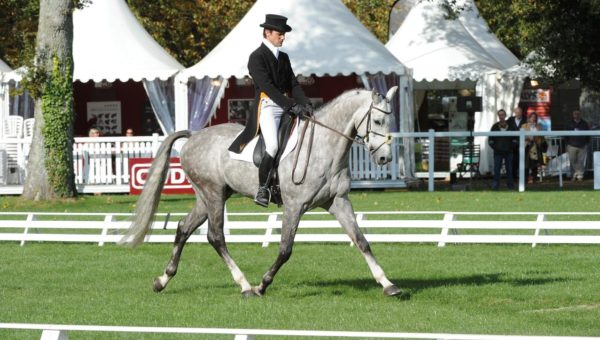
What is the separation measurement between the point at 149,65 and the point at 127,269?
64.0 ft

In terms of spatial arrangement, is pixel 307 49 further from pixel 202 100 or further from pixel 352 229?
pixel 352 229

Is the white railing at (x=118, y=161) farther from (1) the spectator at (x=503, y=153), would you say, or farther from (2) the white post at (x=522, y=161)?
(2) the white post at (x=522, y=161)

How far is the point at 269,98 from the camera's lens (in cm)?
1388

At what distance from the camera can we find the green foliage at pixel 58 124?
98.9 ft

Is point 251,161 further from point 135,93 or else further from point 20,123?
point 135,93

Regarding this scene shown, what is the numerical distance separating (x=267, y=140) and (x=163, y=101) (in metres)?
22.9

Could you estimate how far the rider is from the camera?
1380 centimetres

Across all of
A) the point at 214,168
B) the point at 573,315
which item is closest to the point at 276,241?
the point at 214,168

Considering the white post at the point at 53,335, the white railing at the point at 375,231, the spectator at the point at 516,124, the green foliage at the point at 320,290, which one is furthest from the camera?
the spectator at the point at 516,124

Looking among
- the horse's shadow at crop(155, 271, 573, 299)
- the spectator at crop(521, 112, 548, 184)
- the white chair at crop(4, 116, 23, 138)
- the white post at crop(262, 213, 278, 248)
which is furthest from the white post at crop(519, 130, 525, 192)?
the horse's shadow at crop(155, 271, 573, 299)

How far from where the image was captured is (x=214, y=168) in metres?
14.7

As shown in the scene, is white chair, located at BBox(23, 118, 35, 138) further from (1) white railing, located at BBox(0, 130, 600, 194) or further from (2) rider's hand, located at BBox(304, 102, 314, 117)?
(2) rider's hand, located at BBox(304, 102, 314, 117)

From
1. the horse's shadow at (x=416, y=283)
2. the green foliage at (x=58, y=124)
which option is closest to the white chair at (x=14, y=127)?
the green foliage at (x=58, y=124)

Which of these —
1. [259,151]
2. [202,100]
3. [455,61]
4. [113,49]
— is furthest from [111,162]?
[259,151]
